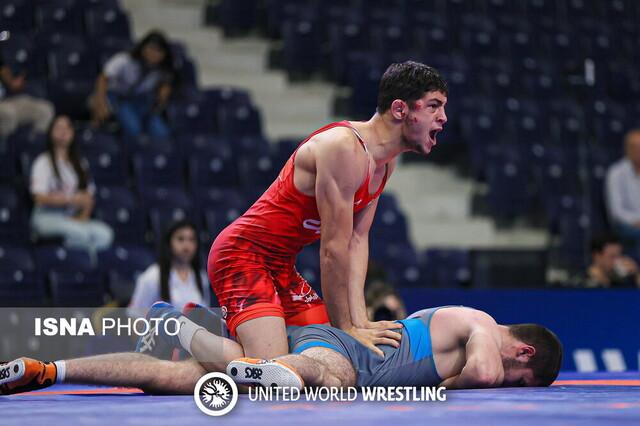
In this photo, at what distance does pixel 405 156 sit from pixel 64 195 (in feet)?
12.8

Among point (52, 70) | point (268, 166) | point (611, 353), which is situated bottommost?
point (611, 353)

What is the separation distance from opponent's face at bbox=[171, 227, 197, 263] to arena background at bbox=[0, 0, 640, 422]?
726 mm

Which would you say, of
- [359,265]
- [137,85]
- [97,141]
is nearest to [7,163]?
[97,141]

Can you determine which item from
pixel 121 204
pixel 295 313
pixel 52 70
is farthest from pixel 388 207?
pixel 295 313

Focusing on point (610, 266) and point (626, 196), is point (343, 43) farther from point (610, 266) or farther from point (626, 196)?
point (610, 266)

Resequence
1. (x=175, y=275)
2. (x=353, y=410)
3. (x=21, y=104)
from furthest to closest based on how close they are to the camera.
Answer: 1. (x=21, y=104)
2. (x=175, y=275)
3. (x=353, y=410)

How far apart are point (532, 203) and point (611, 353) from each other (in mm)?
2984

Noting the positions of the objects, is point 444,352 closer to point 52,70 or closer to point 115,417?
point 115,417

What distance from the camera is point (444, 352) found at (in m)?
4.83

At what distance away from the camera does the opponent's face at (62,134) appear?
26.4ft

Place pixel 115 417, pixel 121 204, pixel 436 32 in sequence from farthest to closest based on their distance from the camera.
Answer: pixel 436 32 < pixel 121 204 < pixel 115 417

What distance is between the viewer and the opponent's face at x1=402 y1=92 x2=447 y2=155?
15.7ft

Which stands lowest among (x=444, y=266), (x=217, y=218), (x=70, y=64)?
(x=444, y=266)

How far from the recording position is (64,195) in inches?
315
